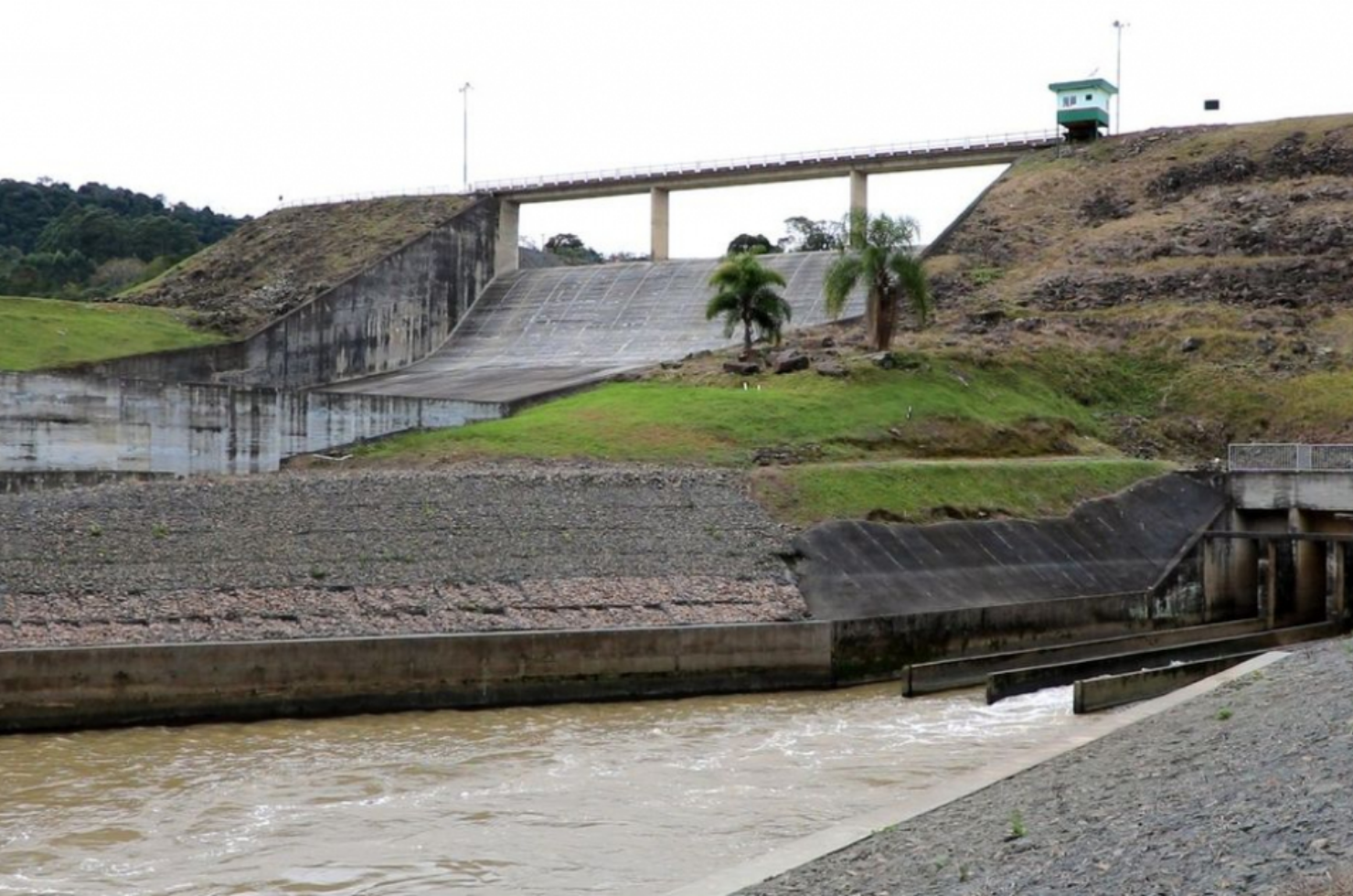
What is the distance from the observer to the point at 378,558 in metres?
26.2

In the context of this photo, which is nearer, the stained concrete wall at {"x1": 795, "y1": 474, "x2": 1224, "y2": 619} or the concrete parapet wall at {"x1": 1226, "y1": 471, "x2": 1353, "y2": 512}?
the stained concrete wall at {"x1": 795, "y1": 474, "x2": 1224, "y2": 619}

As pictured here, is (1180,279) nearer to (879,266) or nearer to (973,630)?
(879,266)

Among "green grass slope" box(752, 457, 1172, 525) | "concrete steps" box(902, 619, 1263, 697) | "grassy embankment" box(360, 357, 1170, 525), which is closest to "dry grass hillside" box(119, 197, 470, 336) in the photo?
"grassy embankment" box(360, 357, 1170, 525)

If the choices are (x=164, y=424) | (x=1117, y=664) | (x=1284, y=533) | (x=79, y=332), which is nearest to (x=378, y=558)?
(x=164, y=424)

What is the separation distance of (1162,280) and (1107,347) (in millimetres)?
5847

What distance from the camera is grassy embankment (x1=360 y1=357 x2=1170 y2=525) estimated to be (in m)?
33.6

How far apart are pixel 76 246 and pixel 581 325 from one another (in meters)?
53.0

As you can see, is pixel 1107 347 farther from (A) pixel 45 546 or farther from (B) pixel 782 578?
(A) pixel 45 546

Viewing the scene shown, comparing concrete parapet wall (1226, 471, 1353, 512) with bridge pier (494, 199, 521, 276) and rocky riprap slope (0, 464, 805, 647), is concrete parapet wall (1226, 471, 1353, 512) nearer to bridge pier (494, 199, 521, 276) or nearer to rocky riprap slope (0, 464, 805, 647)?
rocky riprap slope (0, 464, 805, 647)

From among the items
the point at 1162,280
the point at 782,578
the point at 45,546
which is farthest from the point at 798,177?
the point at 45,546

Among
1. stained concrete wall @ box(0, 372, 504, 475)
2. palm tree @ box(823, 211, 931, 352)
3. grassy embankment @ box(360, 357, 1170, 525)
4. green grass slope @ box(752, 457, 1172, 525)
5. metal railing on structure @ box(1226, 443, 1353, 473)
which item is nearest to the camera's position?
stained concrete wall @ box(0, 372, 504, 475)

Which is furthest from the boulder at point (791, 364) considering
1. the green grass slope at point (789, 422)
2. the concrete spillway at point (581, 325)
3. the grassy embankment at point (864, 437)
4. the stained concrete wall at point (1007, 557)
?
the stained concrete wall at point (1007, 557)

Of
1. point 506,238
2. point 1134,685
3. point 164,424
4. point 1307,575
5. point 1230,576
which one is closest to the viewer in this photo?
point 1134,685

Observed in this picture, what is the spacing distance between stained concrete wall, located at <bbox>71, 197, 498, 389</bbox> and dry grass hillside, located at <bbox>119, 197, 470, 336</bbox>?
3.89 ft
